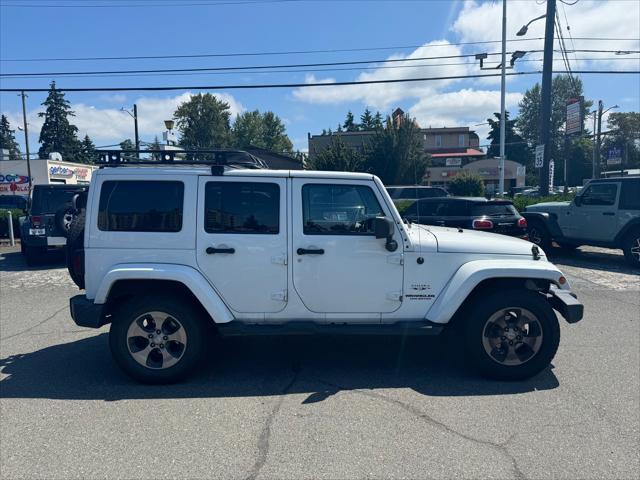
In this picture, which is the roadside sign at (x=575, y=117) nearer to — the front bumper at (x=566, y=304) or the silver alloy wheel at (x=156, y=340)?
the front bumper at (x=566, y=304)

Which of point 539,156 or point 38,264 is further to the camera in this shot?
point 539,156

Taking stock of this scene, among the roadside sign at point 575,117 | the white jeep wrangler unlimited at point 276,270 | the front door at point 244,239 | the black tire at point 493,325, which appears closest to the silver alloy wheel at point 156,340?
the white jeep wrangler unlimited at point 276,270

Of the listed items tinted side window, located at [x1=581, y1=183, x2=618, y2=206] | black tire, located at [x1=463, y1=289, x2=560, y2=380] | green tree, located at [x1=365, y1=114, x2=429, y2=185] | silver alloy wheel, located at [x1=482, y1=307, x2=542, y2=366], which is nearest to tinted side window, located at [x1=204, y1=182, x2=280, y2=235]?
black tire, located at [x1=463, y1=289, x2=560, y2=380]

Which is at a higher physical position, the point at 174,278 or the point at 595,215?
the point at 595,215

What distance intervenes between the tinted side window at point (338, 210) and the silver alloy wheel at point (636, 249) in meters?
8.77

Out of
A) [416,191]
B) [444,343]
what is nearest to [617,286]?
[444,343]

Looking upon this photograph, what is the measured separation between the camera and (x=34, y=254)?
10.8 metres

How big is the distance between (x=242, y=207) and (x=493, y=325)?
257 cm

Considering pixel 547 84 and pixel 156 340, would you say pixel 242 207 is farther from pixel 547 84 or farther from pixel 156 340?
pixel 547 84

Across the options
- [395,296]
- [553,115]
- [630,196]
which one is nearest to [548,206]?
[630,196]

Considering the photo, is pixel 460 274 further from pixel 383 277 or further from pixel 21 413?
pixel 21 413

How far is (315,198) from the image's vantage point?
13.8 feet

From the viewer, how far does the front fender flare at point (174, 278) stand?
401cm

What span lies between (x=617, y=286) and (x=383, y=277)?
669 centimetres
